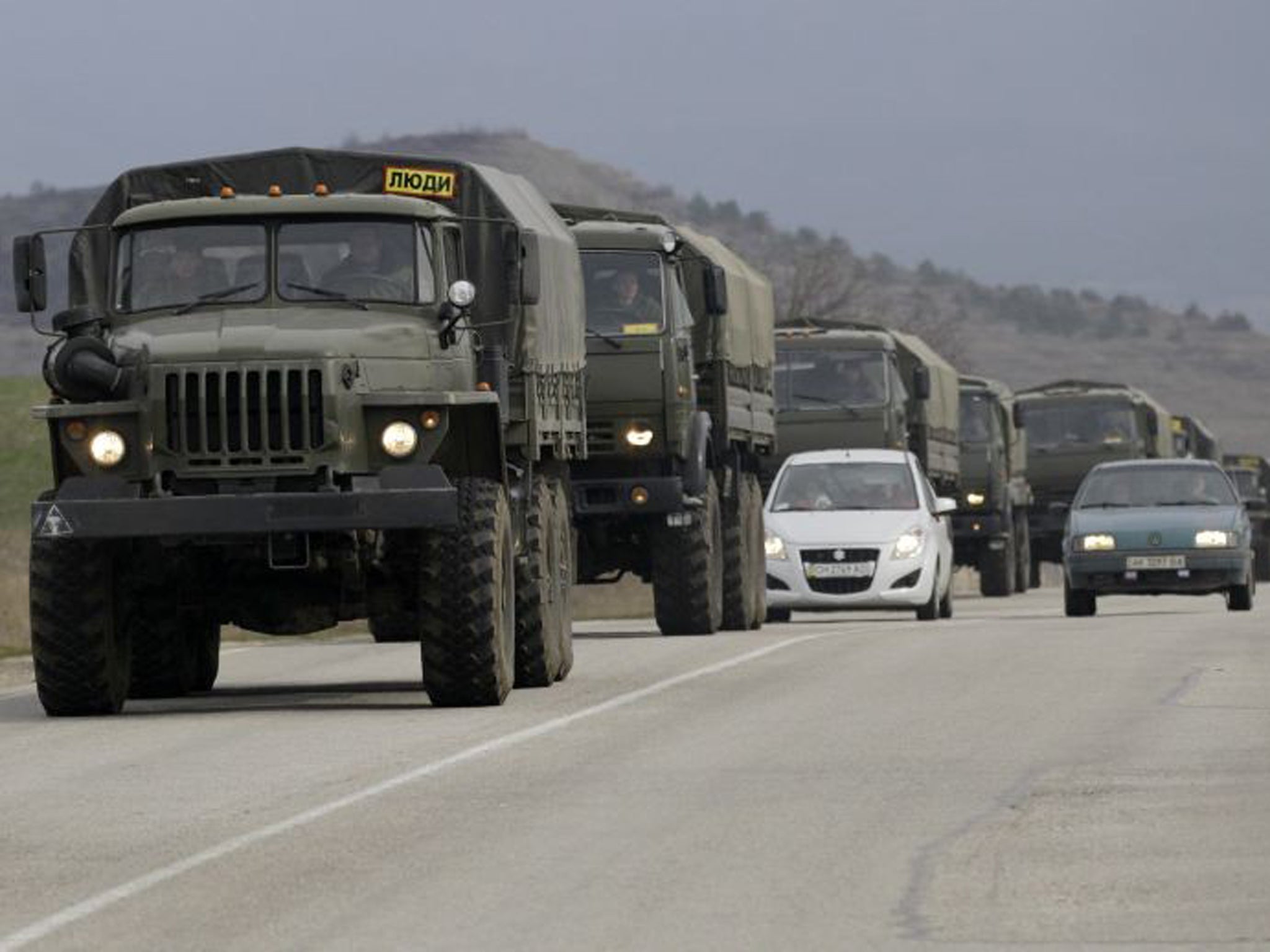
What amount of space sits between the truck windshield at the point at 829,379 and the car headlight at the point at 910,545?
21.9ft

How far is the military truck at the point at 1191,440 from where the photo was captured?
66.0 m

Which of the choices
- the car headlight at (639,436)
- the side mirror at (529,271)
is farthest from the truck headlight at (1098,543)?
the side mirror at (529,271)

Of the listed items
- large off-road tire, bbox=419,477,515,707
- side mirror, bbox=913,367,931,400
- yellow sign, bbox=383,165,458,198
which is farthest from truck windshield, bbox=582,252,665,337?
side mirror, bbox=913,367,931,400

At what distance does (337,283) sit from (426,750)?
420 centimetres

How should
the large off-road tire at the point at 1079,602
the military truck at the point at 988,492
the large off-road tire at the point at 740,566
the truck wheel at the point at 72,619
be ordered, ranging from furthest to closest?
the military truck at the point at 988,492
the large off-road tire at the point at 1079,602
the large off-road tire at the point at 740,566
the truck wheel at the point at 72,619

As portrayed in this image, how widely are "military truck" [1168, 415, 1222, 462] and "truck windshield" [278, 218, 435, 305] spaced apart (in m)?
43.4

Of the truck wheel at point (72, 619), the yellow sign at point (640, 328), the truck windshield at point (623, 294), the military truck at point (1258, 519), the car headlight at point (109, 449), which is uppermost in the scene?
the truck windshield at point (623, 294)

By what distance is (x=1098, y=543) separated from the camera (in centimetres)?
3438

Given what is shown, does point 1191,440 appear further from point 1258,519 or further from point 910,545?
point 910,545

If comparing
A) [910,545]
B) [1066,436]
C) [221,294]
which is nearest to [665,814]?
[221,294]

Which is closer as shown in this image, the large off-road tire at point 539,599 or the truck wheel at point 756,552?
the large off-road tire at point 539,599

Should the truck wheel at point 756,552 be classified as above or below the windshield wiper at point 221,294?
below

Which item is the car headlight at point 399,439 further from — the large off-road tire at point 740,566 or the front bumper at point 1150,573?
the front bumper at point 1150,573

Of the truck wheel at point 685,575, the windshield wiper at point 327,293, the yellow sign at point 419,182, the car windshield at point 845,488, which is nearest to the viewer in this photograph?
the windshield wiper at point 327,293
